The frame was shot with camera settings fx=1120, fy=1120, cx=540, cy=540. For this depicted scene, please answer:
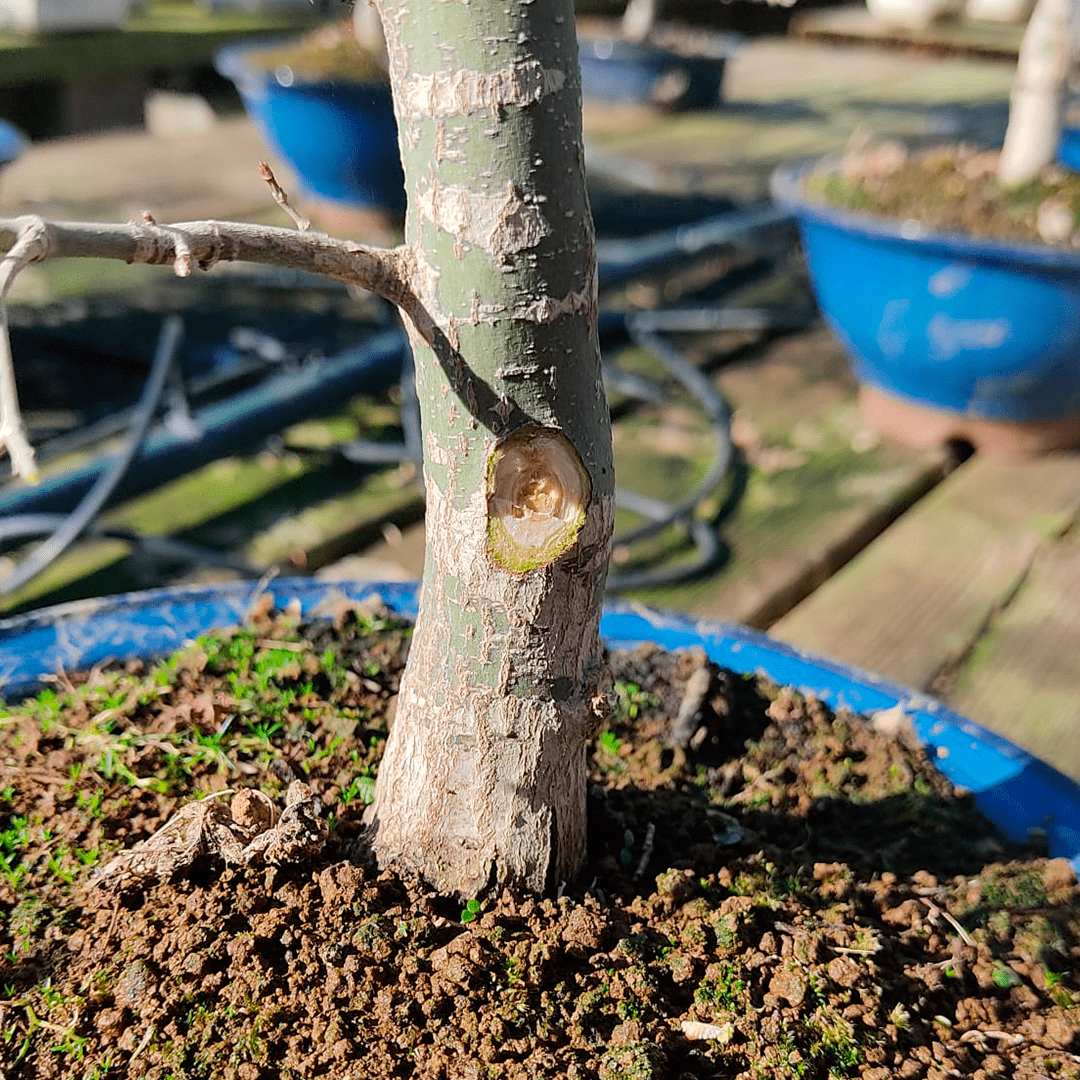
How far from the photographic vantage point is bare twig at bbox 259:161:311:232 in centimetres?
61

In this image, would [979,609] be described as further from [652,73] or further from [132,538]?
[652,73]

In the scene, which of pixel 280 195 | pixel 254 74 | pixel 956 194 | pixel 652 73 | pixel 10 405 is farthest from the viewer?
pixel 652 73

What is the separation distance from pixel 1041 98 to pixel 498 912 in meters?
2.10

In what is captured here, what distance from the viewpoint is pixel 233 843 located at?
0.84 m

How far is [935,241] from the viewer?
2.11 meters

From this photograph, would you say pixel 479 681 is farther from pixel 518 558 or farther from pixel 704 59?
pixel 704 59

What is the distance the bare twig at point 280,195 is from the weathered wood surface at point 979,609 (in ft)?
4.16

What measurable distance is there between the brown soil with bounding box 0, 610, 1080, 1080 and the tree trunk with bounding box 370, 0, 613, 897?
74 mm

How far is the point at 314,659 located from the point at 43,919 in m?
0.34

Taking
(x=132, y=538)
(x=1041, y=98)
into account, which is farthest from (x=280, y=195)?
(x=1041, y=98)

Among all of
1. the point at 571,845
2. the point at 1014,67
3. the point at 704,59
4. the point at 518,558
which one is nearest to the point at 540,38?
the point at 518,558

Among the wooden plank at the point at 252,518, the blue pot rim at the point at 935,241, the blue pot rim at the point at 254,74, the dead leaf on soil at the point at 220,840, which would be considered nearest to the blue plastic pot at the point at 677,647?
the dead leaf on soil at the point at 220,840

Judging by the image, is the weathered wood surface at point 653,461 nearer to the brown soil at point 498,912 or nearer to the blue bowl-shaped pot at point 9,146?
the blue bowl-shaped pot at point 9,146

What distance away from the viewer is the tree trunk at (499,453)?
2.07 feet
